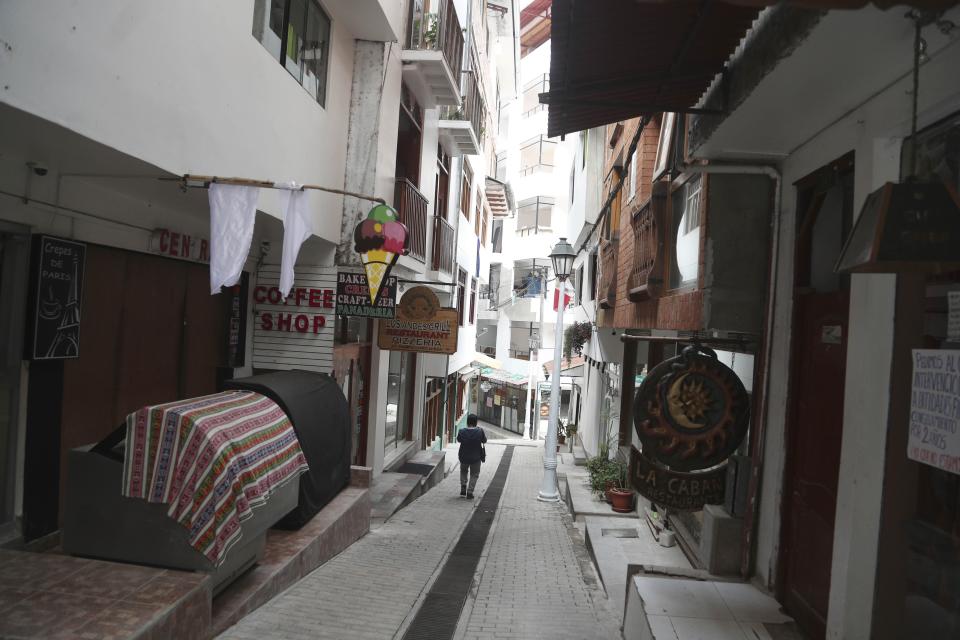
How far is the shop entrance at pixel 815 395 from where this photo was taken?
4797mm

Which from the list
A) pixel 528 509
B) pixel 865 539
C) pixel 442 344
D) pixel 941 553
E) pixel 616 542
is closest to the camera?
pixel 941 553

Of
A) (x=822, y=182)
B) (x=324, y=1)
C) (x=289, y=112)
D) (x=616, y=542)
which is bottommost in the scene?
(x=616, y=542)

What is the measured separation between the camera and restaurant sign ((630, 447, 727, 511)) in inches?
220

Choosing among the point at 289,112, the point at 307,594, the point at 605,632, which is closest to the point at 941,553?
the point at 605,632

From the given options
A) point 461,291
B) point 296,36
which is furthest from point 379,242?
point 461,291

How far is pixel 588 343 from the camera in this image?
19578 mm

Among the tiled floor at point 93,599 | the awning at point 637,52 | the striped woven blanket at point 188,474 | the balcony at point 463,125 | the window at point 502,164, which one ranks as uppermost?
the window at point 502,164

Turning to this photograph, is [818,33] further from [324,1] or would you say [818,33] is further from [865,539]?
[324,1]

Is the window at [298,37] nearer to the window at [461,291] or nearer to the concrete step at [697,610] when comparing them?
the concrete step at [697,610]

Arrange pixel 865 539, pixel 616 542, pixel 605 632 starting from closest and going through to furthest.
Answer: pixel 865 539 < pixel 605 632 < pixel 616 542

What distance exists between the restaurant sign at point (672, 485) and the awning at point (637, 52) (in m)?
3.01

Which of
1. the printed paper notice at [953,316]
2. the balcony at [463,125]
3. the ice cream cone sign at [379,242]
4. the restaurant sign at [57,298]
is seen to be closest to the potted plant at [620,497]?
the ice cream cone sign at [379,242]

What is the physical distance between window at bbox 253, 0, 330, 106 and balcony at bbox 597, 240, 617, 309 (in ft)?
19.5

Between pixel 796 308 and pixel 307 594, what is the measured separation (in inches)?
204
